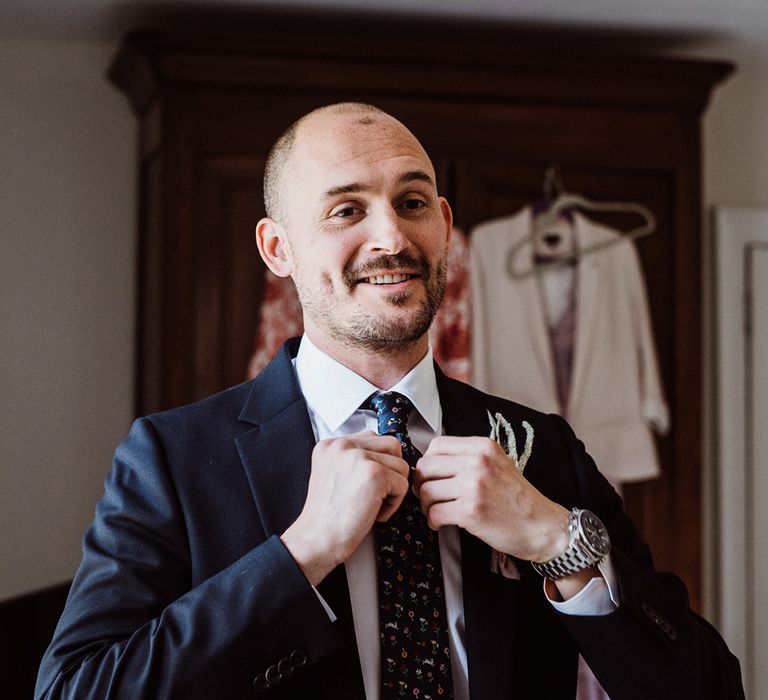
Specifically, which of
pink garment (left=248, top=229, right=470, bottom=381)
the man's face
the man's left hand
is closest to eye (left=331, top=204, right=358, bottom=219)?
the man's face

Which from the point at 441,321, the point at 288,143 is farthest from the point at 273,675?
the point at 441,321

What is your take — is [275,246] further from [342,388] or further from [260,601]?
[260,601]

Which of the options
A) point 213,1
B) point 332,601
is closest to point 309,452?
point 332,601

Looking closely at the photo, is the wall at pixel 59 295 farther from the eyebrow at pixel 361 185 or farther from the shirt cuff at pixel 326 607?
the shirt cuff at pixel 326 607

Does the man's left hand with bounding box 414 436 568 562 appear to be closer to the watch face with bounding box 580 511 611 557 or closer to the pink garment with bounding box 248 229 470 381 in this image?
the watch face with bounding box 580 511 611 557

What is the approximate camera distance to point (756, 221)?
3961 millimetres

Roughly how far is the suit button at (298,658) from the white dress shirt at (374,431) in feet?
0.35

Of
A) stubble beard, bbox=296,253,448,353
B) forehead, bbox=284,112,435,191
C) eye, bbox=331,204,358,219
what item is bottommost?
stubble beard, bbox=296,253,448,353

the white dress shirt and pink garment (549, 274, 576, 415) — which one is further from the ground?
pink garment (549, 274, 576, 415)

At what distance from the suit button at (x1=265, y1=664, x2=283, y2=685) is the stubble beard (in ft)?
1.45

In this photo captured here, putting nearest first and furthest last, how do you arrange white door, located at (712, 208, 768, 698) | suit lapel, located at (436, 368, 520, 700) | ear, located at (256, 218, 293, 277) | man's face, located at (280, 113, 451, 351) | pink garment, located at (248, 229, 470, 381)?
1. suit lapel, located at (436, 368, 520, 700)
2. man's face, located at (280, 113, 451, 351)
3. ear, located at (256, 218, 293, 277)
4. pink garment, located at (248, 229, 470, 381)
5. white door, located at (712, 208, 768, 698)

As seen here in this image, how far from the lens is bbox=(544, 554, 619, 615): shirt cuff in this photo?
1.30m

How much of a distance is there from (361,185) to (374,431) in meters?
0.34

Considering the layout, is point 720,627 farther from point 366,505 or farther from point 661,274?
point 366,505
